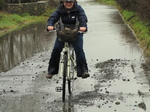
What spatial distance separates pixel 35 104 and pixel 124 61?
475 centimetres

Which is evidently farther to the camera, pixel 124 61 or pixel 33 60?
pixel 33 60

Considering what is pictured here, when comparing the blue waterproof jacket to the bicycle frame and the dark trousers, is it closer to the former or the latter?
the dark trousers

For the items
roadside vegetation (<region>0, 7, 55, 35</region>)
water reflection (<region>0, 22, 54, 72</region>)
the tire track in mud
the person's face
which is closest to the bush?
roadside vegetation (<region>0, 7, 55, 35</region>)

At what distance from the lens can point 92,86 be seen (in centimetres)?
893

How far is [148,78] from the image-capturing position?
9484 millimetres

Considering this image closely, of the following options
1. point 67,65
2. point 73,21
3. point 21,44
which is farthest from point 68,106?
point 21,44

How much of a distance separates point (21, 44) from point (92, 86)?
7.45 metres

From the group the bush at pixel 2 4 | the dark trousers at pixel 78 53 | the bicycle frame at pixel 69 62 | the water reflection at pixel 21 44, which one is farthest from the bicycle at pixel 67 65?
the bush at pixel 2 4

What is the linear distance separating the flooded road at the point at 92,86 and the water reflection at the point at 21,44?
47cm

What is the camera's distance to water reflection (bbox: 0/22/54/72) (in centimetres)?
1271

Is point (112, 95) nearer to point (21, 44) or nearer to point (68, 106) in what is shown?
point (68, 106)

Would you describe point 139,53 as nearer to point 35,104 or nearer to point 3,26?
point 35,104

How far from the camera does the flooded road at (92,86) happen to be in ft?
24.3

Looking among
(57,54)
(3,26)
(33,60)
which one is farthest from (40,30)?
(57,54)
